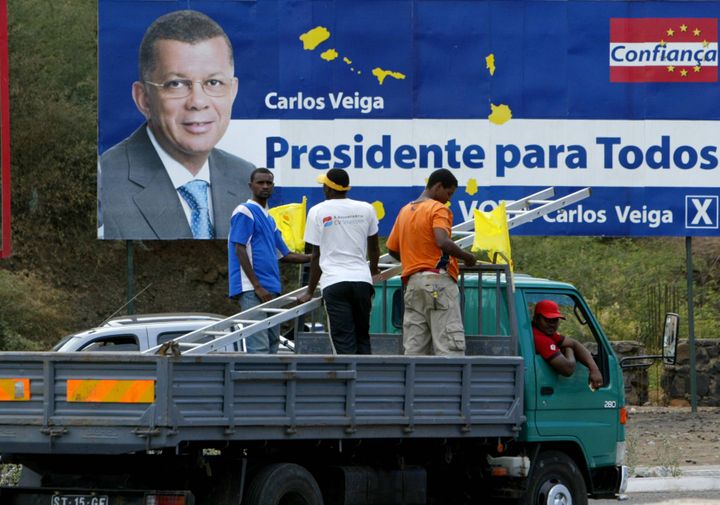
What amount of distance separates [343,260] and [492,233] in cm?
107

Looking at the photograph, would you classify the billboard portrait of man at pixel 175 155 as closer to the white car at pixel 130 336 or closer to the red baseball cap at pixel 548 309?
the white car at pixel 130 336

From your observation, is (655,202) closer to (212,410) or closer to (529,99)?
(529,99)

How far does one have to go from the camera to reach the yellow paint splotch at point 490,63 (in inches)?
754

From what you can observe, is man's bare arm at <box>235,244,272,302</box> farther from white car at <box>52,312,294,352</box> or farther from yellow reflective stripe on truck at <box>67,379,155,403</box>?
white car at <box>52,312,294,352</box>

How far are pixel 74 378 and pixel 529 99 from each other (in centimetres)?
1184

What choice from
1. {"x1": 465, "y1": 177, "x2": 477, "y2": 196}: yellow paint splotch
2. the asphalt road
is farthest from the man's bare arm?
{"x1": 465, "y1": 177, "x2": 477, "y2": 196}: yellow paint splotch

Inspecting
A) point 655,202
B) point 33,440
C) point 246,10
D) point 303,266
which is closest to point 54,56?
point 246,10

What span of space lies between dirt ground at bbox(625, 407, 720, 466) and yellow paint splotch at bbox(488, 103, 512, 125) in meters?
4.29

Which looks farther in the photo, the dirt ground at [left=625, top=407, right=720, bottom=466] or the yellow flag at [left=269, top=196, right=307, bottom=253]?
the dirt ground at [left=625, top=407, right=720, bottom=466]

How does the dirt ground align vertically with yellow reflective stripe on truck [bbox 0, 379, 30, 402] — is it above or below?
below

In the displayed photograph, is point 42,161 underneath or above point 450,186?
above

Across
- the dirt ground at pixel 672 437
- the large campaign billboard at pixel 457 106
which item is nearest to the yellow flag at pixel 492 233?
the dirt ground at pixel 672 437

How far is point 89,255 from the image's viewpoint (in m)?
27.7

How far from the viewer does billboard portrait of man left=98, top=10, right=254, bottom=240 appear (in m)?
18.7
